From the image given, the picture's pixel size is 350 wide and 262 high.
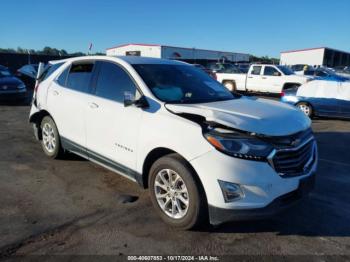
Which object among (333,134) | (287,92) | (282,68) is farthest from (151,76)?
(282,68)

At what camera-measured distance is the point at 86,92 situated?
5.03 metres

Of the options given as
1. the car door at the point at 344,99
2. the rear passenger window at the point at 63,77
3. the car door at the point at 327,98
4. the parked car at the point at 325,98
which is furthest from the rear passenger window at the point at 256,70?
the rear passenger window at the point at 63,77

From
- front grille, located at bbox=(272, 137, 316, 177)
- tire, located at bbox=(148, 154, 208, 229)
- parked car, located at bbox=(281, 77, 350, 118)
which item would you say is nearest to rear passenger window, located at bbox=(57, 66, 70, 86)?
tire, located at bbox=(148, 154, 208, 229)

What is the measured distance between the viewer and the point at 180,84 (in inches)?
182

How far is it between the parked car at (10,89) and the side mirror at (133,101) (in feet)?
38.2

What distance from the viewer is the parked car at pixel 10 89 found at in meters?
13.9

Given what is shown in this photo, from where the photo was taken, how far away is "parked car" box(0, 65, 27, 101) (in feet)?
45.6

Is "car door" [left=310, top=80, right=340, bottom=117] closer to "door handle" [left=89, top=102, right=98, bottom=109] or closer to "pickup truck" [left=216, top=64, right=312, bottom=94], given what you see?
"pickup truck" [left=216, top=64, right=312, bottom=94]

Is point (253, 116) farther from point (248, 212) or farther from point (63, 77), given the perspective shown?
point (63, 77)

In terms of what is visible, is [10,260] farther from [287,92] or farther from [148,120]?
[287,92]

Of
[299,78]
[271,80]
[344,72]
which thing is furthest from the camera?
[344,72]

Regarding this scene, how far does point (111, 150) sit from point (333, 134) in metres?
6.88

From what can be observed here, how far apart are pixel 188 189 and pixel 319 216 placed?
179cm

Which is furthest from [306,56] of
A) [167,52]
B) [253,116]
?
[253,116]
